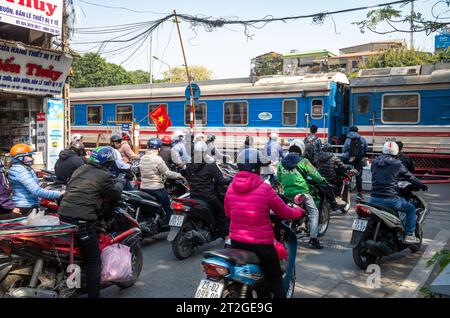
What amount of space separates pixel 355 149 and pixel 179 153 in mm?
4302

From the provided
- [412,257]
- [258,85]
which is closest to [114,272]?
[412,257]

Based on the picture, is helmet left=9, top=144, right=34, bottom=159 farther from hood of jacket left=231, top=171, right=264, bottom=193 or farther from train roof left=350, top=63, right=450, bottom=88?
train roof left=350, top=63, right=450, bottom=88

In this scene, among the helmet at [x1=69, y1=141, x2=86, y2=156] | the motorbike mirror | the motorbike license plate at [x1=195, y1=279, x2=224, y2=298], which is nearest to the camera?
the motorbike license plate at [x1=195, y1=279, x2=224, y2=298]

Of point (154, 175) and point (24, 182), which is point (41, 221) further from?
point (154, 175)

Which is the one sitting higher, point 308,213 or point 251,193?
point 251,193

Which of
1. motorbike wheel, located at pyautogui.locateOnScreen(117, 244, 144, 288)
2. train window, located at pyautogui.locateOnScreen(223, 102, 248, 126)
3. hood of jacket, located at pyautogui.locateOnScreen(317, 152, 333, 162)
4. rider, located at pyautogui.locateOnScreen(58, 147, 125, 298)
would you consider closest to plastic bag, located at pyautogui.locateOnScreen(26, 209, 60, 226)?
rider, located at pyautogui.locateOnScreen(58, 147, 125, 298)

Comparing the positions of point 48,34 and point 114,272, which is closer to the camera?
point 114,272

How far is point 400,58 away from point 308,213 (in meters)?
29.2

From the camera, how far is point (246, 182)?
3.71 meters

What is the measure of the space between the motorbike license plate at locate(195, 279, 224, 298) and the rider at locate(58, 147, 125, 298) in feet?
4.27

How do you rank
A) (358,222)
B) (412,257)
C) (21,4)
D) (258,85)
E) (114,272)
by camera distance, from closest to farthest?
(114,272) < (358,222) < (412,257) < (21,4) < (258,85)

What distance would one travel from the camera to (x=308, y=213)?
658 centimetres

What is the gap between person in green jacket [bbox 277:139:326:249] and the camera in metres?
6.40

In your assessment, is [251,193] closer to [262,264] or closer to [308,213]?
[262,264]
